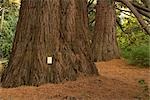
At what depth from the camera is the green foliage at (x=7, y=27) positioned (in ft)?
78.4

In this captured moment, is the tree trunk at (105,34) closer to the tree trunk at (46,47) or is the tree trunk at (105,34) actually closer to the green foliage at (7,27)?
the tree trunk at (46,47)

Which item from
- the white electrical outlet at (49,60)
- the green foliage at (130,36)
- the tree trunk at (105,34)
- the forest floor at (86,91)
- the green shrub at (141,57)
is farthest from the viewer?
the green foliage at (130,36)

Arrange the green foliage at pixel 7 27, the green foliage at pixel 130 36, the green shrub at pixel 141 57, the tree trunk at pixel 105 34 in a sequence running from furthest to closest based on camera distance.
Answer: the green foliage at pixel 7 27 → the green foliage at pixel 130 36 → the tree trunk at pixel 105 34 → the green shrub at pixel 141 57

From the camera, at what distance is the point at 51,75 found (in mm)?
7945

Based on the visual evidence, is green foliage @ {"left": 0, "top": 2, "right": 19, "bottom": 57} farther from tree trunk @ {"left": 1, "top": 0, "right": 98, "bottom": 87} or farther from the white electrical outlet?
the white electrical outlet

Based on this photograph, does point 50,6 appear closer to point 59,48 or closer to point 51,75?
point 59,48

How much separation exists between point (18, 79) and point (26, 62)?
1.32 ft

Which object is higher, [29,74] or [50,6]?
[50,6]

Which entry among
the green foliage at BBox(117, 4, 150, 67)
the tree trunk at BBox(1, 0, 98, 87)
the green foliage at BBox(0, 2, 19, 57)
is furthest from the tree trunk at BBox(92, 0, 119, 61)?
the green foliage at BBox(0, 2, 19, 57)

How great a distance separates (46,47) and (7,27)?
59.6 feet

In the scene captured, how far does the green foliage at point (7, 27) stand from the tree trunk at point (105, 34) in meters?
Answer: 10.7

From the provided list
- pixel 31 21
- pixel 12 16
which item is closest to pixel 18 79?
pixel 31 21

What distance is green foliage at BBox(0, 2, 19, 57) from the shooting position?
78.4 feet

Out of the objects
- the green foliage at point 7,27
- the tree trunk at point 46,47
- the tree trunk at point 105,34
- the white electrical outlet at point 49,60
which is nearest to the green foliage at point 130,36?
the tree trunk at point 105,34
